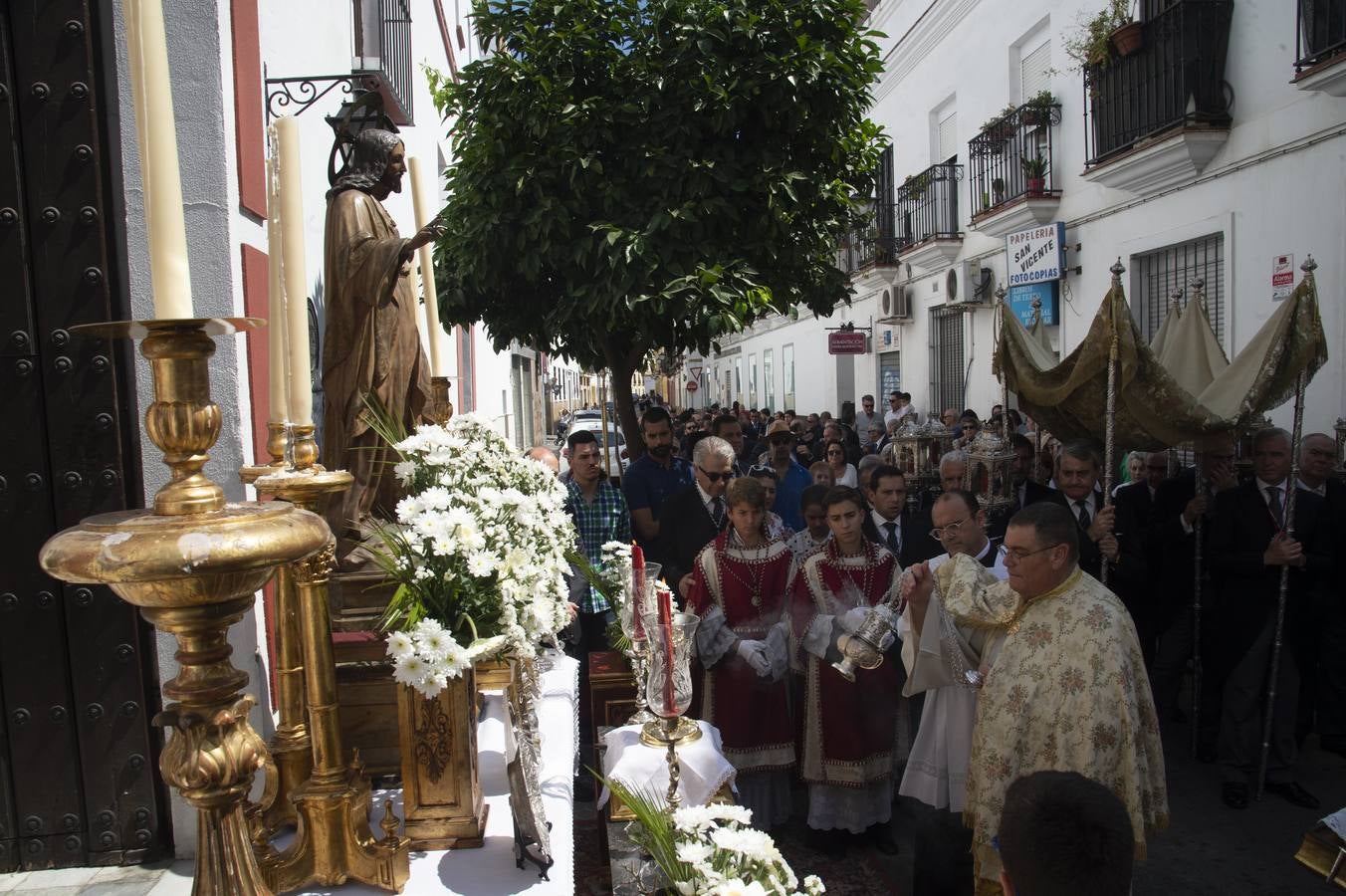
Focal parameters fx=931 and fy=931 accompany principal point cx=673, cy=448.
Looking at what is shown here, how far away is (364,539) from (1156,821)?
2.71m

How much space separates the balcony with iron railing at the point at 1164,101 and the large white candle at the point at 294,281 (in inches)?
344

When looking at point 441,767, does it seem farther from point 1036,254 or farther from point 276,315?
point 1036,254

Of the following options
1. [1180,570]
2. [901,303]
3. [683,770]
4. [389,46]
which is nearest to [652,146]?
[389,46]

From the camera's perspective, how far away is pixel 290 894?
195 centimetres

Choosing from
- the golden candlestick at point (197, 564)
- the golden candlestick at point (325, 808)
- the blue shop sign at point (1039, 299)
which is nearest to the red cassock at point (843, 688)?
the golden candlestick at point (325, 808)

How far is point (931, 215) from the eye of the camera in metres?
15.2

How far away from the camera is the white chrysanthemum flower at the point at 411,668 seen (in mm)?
1860

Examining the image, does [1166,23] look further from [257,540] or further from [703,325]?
[257,540]

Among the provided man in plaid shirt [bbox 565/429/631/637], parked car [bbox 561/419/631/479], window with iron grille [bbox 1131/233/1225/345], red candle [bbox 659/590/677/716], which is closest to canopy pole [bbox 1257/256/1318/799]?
man in plaid shirt [bbox 565/429/631/637]

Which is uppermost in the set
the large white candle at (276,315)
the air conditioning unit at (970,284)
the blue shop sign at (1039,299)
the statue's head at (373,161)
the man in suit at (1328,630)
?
the air conditioning unit at (970,284)

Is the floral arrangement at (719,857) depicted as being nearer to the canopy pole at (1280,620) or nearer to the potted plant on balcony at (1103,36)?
the canopy pole at (1280,620)

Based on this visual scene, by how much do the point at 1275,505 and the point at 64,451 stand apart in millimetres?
5605

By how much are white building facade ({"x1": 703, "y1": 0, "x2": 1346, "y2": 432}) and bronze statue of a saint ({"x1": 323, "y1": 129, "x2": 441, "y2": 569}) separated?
3.93 m

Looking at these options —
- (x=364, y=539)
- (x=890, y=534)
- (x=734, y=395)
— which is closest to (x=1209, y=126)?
(x=890, y=534)
